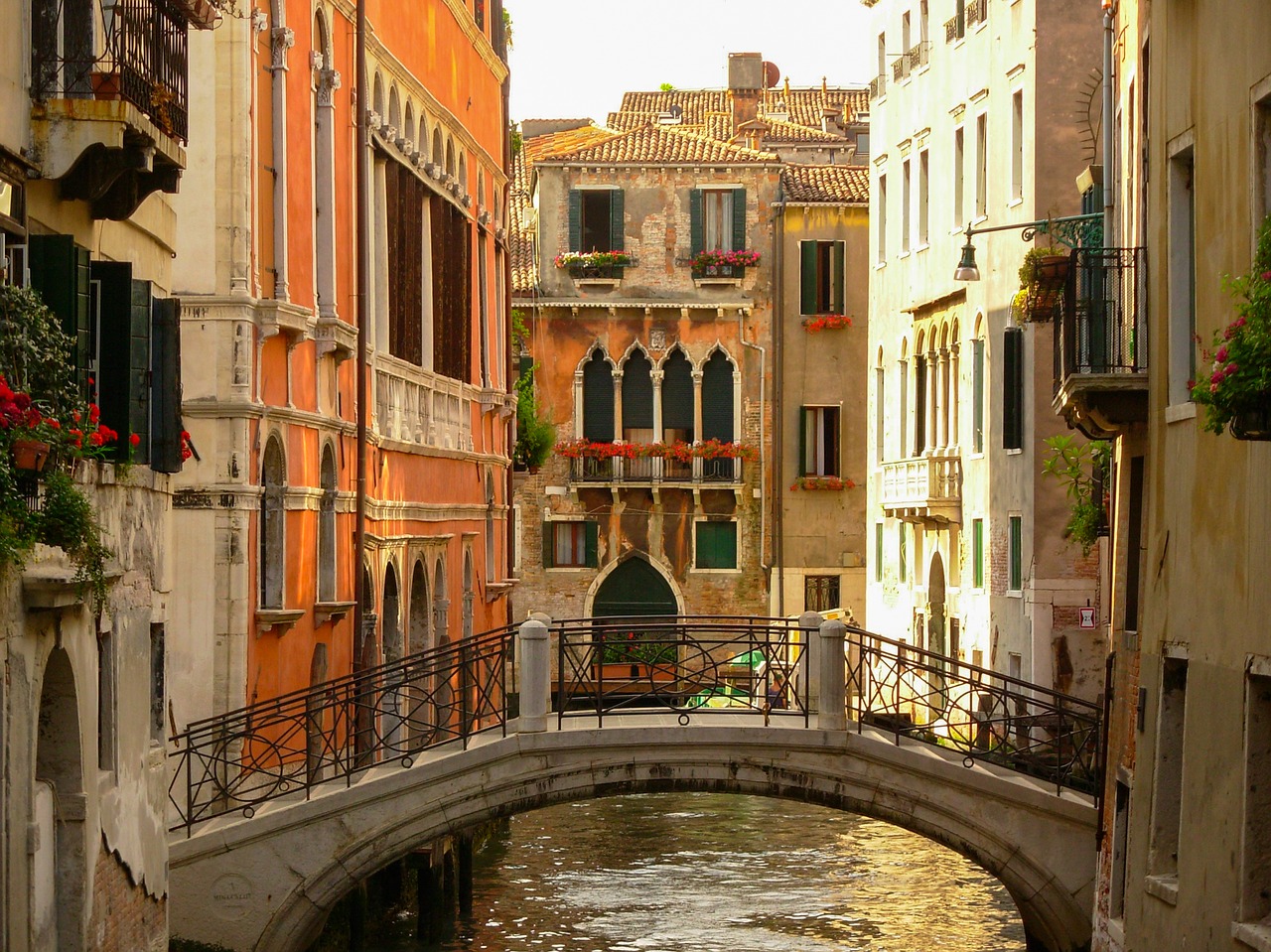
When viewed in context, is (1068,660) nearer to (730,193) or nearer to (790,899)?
(790,899)

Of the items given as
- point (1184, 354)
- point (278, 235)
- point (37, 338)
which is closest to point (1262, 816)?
point (1184, 354)

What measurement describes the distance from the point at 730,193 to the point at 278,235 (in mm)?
23950

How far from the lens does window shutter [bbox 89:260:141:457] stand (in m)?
12.4

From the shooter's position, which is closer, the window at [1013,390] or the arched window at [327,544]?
the arched window at [327,544]

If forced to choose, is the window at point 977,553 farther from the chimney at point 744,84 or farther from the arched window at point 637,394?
the chimney at point 744,84

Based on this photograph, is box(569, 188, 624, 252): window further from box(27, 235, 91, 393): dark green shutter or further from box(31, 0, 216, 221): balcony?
box(27, 235, 91, 393): dark green shutter

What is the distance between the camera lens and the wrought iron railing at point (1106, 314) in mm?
14367

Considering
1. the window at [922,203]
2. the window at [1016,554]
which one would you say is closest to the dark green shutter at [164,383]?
the window at [1016,554]

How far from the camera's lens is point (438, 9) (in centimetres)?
2670

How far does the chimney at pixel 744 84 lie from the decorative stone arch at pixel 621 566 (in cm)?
1047

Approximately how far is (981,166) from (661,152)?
12024 mm

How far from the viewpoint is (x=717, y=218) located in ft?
137

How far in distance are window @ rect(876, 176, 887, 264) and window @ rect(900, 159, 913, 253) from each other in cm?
106

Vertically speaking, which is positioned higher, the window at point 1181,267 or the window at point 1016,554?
the window at point 1181,267
